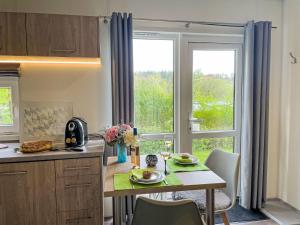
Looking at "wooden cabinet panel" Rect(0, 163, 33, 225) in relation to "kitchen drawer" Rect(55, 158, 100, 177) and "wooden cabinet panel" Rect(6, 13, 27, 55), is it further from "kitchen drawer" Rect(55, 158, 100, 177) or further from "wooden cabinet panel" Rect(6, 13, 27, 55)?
"wooden cabinet panel" Rect(6, 13, 27, 55)

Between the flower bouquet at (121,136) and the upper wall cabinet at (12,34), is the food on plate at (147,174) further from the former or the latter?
the upper wall cabinet at (12,34)

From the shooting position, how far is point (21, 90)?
2.53m

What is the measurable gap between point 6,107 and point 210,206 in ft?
7.12

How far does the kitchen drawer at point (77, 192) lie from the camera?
6.52 feet

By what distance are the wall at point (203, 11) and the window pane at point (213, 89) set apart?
0.44 m

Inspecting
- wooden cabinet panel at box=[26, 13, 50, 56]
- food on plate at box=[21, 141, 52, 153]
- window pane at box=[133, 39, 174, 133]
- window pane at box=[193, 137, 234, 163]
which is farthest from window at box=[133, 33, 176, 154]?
food on plate at box=[21, 141, 52, 153]

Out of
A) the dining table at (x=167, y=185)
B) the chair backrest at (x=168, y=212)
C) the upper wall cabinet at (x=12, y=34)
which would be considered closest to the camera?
the chair backrest at (x=168, y=212)

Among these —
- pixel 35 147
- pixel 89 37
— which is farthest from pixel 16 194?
pixel 89 37

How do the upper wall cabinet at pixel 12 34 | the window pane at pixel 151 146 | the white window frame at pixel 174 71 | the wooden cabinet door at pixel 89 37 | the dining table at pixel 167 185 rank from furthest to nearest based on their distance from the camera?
the window pane at pixel 151 146, the white window frame at pixel 174 71, the wooden cabinet door at pixel 89 37, the upper wall cabinet at pixel 12 34, the dining table at pixel 167 185

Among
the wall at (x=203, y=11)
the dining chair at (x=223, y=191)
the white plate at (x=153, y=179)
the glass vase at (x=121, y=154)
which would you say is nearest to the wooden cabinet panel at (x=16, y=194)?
the glass vase at (x=121, y=154)

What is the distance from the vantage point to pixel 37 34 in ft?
7.11

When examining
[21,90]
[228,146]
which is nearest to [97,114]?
[21,90]

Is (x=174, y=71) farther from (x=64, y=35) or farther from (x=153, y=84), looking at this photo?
(x=64, y=35)

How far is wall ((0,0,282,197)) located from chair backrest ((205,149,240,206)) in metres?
1.04
